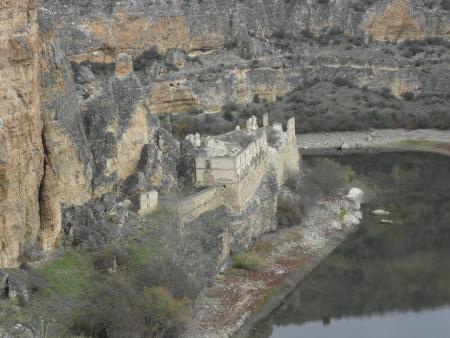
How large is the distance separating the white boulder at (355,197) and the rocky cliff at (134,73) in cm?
1238

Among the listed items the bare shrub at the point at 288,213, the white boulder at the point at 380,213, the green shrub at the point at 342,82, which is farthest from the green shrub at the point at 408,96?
the bare shrub at the point at 288,213

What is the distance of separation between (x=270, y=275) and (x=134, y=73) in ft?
61.4

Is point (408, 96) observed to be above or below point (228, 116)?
above

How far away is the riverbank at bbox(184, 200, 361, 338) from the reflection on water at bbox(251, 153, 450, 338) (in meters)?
0.51

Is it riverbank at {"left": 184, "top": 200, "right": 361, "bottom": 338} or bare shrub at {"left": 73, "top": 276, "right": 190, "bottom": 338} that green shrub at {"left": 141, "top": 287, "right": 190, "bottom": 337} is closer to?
bare shrub at {"left": 73, "top": 276, "right": 190, "bottom": 338}

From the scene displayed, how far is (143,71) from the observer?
221ft

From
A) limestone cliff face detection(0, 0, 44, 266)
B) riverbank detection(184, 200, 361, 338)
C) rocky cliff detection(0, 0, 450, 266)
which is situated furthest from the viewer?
riverbank detection(184, 200, 361, 338)

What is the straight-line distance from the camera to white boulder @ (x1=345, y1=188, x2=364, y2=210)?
48.0m

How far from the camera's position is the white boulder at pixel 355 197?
4803 centimetres

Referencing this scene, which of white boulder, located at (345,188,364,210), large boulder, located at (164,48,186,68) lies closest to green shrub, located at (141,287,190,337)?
white boulder, located at (345,188,364,210)

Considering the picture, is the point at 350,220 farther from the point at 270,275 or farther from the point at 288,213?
the point at 270,275

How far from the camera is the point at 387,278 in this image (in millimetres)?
39062

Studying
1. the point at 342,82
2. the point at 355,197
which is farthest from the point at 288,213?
the point at 342,82

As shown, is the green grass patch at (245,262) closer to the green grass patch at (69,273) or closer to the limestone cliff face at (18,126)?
the green grass patch at (69,273)
